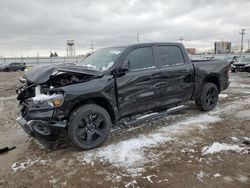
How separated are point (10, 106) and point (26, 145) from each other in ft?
15.0

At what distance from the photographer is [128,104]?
539 centimetres

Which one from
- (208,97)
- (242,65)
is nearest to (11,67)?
(242,65)

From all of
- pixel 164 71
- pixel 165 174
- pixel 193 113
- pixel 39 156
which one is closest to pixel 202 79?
pixel 193 113

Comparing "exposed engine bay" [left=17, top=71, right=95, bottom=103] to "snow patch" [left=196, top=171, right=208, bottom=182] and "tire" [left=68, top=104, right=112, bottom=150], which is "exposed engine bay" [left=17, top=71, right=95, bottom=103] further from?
"snow patch" [left=196, top=171, right=208, bottom=182]

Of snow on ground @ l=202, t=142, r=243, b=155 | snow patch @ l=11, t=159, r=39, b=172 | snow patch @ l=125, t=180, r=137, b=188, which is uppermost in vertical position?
snow on ground @ l=202, t=142, r=243, b=155

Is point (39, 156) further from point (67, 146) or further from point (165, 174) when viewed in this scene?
point (165, 174)

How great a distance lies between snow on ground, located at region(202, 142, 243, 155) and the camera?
4.67m

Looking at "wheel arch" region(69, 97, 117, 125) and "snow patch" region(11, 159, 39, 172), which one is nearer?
"snow patch" region(11, 159, 39, 172)

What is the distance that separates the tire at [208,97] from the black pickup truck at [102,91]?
0.67 meters

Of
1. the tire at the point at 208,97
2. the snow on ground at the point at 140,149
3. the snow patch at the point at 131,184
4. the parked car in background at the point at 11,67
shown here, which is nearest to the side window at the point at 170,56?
the tire at the point at 208,97

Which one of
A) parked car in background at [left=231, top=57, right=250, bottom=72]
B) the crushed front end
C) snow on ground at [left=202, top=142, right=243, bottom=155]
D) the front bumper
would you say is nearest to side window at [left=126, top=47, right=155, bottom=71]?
the crushed front end

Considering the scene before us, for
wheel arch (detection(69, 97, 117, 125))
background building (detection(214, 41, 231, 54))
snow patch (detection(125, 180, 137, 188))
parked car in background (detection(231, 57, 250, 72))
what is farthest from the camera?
background building (detection(214, 41, 231, 54))

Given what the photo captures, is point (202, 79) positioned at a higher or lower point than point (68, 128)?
higher

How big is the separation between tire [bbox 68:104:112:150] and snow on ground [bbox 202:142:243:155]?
174 centimetres
